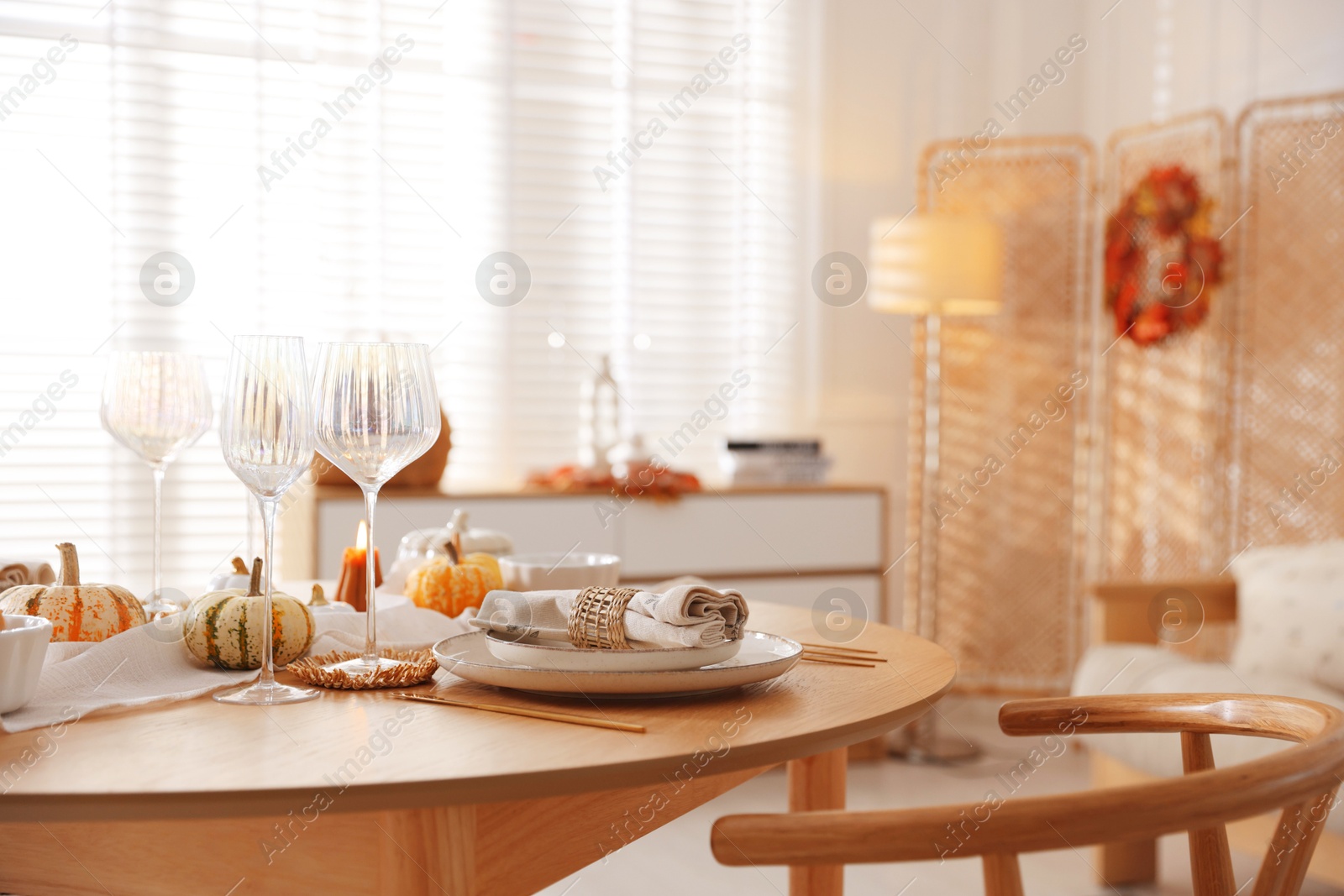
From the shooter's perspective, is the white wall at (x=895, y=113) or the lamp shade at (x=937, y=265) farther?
the white wall at (x=895, y=113)

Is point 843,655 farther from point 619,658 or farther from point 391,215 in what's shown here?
point 391,215

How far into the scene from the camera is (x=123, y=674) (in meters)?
1.08

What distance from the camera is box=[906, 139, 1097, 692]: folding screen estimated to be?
4176mm

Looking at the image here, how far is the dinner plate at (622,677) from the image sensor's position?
102 cm

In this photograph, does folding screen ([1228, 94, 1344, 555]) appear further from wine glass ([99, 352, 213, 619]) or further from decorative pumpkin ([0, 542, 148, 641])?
decorative pumpkin ([0, 542, 148, 641])

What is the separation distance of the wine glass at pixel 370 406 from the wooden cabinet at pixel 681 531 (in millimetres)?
2097

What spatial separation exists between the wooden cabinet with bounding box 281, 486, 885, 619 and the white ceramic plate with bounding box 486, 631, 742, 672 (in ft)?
7.14

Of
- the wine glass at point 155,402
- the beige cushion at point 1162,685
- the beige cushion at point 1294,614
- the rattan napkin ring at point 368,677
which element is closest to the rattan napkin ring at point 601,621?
the rattan napkin ring at point 368,677

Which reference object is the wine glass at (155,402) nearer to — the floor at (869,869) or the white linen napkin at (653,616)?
the white linen napkin at (653,616)

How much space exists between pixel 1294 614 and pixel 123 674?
8.09 ft

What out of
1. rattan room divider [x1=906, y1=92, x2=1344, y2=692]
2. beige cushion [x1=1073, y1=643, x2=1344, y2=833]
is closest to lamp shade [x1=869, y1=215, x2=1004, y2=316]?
rattan room divider [x1=906, y1=92, x2=1344, y2=692]

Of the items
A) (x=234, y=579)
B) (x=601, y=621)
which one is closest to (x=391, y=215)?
(x=234, y=579)

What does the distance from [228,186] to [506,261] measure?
0.90 meters

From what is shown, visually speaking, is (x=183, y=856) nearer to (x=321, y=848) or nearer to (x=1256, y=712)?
(x=321, y=848)
